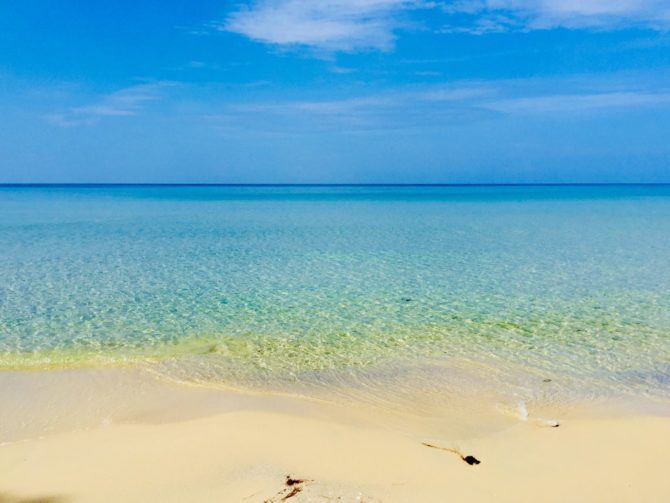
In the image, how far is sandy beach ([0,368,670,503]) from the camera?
12.7 feet

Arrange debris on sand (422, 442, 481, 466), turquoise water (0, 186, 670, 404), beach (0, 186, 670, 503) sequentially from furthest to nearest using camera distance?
turquoise water (0, 186, 670, 404) → debris on sand (422, 442, 481, 466) → beach (0, 186, 670, 503)

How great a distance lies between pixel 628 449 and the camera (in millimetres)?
4574

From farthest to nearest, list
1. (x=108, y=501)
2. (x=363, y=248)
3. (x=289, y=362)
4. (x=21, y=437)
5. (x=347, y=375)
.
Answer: (x=363, y=248), (x=289, y=362), (x=347, y=375), (x=21, y=437), (x=108, y=501)

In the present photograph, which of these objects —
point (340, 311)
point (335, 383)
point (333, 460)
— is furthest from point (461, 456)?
point (340, 311)

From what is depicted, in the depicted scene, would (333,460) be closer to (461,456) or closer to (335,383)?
(461,456)

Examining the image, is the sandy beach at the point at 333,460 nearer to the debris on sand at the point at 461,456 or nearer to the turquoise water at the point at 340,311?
the debris on sand at the point at 461,456

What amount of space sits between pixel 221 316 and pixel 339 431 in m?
4.81

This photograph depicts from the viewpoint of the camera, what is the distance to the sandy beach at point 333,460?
386cm

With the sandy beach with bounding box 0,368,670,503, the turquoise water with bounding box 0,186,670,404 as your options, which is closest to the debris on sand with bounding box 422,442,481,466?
the sandy beach with bounding box 0,368,670,503

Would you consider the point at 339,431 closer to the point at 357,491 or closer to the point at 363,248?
the point at 357,491

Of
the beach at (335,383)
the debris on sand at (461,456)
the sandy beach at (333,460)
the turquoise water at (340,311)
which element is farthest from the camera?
the turquoise water at (340,311)

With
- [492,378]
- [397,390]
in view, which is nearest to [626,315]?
[492,378]

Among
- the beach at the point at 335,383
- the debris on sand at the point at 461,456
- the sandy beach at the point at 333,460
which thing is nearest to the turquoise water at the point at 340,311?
the beach at the point at 335,383

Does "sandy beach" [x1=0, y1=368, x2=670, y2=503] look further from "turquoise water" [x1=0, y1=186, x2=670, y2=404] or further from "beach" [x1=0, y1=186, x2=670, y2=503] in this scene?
"turquoise water" [x1=0, y1=186, x2=670, y2=404]
